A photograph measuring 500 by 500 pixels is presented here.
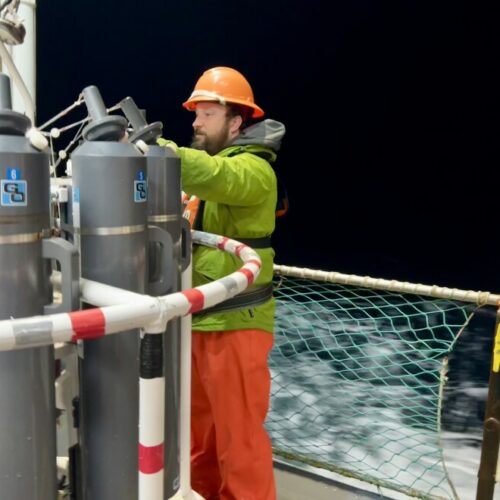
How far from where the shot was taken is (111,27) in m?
11.6

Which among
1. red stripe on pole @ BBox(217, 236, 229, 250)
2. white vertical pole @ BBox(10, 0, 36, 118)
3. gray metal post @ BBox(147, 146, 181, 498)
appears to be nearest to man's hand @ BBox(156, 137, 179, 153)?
gray metal post @ BBox(147, 146, 181, 498)

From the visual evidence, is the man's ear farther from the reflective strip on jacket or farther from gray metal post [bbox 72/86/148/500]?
gray metal post [bbox 72/86/148/500]

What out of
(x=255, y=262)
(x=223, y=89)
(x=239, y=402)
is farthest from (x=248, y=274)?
(x=223, y=89)

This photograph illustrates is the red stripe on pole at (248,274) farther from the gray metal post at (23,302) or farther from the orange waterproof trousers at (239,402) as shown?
the orange waterproof trousers at (239,402)

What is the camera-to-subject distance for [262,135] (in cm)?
175

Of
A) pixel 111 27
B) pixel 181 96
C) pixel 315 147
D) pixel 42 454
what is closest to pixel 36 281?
pixel 42 454

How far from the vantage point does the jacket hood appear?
1739 mm

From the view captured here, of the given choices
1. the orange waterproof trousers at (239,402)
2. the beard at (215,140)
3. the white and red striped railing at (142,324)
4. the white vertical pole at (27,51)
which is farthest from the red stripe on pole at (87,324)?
the white vertical pole at (27,51)

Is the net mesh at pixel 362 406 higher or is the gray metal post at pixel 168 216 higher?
the gray metal post at pixel 168 216

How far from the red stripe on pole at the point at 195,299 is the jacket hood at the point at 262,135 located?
0.88 metres

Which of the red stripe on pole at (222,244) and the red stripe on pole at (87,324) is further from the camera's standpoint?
the red stripe on pole at (222,244)

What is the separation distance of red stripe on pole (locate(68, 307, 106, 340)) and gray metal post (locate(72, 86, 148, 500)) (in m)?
0.24

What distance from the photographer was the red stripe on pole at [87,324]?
80 centimetres

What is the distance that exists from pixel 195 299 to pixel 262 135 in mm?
925
